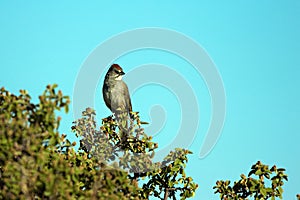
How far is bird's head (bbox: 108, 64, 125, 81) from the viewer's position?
18438 millimetres

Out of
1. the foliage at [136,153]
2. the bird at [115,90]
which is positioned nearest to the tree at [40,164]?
the foliage at [136,153]

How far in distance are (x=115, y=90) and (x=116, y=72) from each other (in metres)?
0.64

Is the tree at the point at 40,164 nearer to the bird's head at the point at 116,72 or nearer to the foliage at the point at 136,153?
the foliage at the point at 136,153

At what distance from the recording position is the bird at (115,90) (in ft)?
60.1

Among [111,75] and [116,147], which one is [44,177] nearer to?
[116,147]

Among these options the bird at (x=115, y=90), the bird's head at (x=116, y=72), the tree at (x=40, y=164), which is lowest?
the tree at (x=40, y=164)

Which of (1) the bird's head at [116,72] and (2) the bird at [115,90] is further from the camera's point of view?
(1) the bird's head at [116,72]

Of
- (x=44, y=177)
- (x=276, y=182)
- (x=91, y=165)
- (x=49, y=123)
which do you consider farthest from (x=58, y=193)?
(x=276, y=182)

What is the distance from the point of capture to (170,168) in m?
13.3

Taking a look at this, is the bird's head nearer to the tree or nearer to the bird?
the bird

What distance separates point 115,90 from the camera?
725 inches

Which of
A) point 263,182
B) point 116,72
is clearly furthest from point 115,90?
point 263,182

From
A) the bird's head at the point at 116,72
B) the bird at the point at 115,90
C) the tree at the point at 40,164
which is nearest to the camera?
the tree at the point at 40,164

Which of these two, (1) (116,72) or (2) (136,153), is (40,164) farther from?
(1) (116,72)
